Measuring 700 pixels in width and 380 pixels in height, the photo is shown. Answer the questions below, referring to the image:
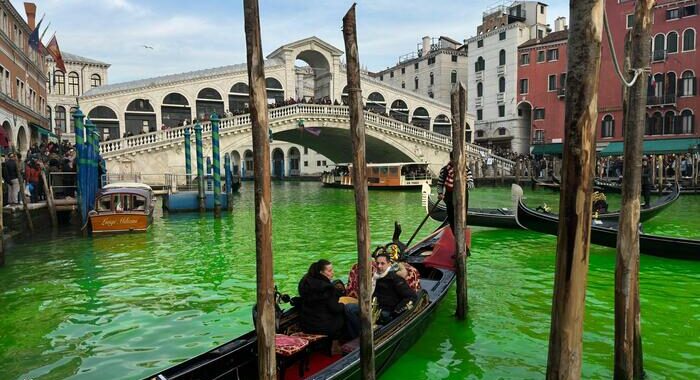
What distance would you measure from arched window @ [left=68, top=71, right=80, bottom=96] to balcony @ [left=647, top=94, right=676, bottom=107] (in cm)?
3107

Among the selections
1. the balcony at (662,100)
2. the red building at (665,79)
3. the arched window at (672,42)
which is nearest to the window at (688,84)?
the red building at (665,79)

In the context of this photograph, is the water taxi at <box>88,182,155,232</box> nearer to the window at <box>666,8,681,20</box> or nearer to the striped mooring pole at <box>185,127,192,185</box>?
the striped mooring pole at <box>185,127,192,185</box>

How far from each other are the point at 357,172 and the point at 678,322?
12.1ft

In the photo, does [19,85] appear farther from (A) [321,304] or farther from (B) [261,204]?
(B) [261,204]

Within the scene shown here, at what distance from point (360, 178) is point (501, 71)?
96.0ft

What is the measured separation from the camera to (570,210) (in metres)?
2.21

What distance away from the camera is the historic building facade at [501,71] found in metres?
29.7

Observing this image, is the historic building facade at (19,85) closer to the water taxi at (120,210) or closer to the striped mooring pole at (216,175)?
the water taxi at (120,210)

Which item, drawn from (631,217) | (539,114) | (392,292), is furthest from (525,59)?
(631,217)

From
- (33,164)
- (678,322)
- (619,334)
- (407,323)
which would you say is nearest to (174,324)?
(407,323)

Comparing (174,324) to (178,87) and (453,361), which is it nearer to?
(453,361)

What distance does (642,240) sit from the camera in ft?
24.6

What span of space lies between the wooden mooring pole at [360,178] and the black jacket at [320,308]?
1.40ft

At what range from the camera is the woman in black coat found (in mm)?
3482
